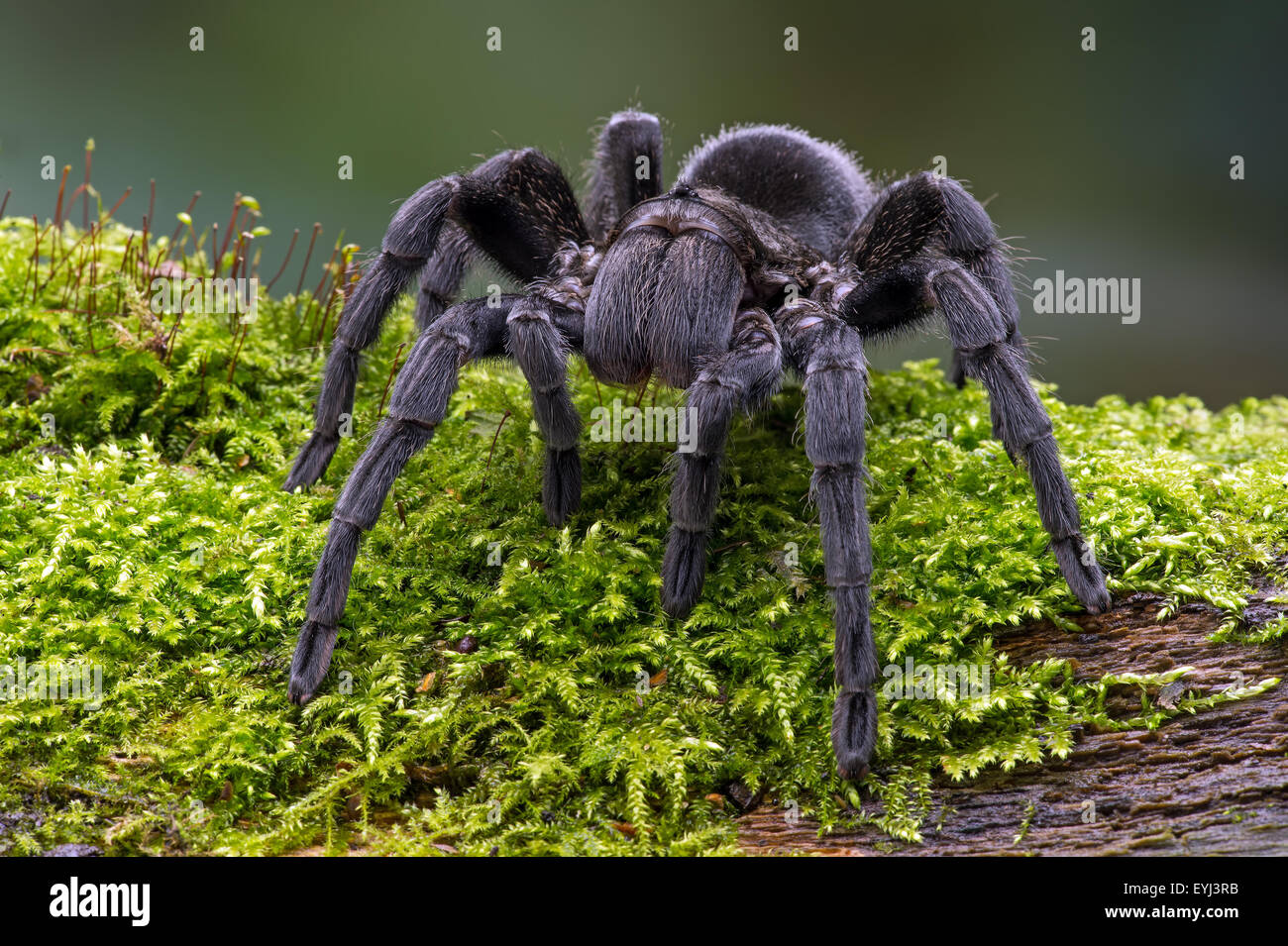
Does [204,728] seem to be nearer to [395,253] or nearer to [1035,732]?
[395,253]

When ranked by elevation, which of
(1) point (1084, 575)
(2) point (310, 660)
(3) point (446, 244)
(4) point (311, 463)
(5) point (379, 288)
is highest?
(3) point (446, 244)

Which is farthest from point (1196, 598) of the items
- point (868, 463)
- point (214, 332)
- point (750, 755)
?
point (214, 332)

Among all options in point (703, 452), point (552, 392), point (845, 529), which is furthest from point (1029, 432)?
point (552, 392)

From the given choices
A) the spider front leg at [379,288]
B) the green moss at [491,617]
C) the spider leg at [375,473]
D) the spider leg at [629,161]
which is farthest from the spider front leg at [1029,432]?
the spider front leg at [379,288]

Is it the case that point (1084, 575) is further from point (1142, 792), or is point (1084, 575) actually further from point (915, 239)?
point (915, 239)

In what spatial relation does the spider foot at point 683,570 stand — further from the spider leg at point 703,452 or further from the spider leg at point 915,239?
the spider leg at point 915,239

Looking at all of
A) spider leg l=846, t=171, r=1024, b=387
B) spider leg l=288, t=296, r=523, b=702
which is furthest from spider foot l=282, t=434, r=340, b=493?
spider leg l=846, t=171, r=1024, b=387

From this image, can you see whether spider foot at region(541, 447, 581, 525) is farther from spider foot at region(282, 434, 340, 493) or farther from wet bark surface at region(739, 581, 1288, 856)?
wet bark surface at region(739, 581, 1288, 856)
